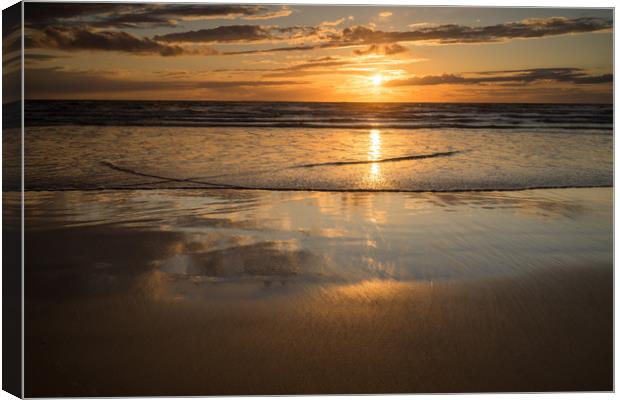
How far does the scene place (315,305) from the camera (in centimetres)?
332

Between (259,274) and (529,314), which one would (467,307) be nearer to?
(529,314)

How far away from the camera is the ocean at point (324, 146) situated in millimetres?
4328

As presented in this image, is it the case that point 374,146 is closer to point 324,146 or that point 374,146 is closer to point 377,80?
point 324,146

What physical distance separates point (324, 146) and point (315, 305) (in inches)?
97.1

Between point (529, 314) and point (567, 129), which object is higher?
point (567, 129)

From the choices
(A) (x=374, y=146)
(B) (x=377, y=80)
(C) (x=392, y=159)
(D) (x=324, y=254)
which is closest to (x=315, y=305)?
(D) (x=324, y=254)

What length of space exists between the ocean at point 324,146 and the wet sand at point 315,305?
0.57 meters

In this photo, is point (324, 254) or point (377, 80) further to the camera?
point (377, 80)

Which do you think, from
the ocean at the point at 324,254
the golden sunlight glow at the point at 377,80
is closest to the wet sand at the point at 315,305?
the ocean at the point at 324,254

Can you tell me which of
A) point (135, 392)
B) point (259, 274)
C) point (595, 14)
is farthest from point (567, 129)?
point (135, 392)

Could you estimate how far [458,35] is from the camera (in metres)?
3.78

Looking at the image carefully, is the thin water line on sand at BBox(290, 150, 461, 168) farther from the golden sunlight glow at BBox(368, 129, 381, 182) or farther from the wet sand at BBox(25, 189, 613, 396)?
the wet sand at BBox(25, 189, 613, 396)

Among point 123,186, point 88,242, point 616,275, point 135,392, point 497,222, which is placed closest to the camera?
point 135,392

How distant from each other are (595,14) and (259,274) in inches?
79.8
